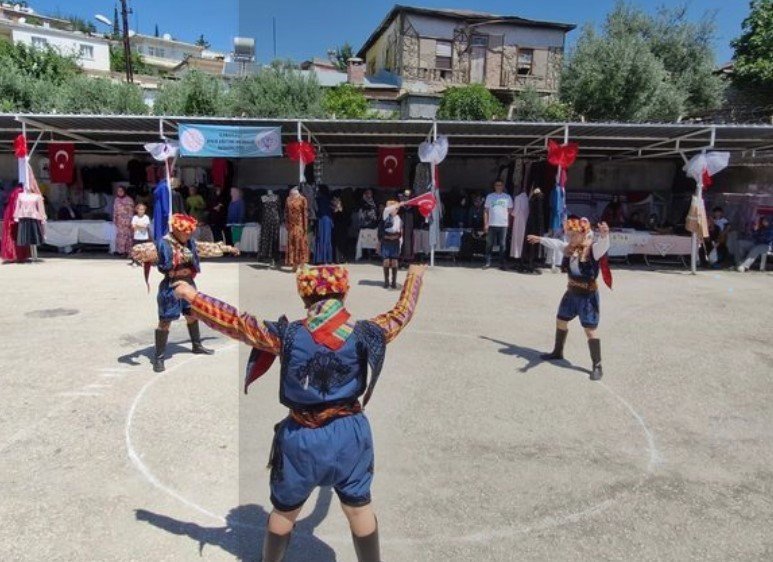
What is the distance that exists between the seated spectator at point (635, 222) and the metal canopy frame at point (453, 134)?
167 centimetres

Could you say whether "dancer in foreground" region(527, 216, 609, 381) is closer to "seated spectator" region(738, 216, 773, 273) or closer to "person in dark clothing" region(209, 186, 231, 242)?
"seated spectator" region(738, 216, 773, 273)

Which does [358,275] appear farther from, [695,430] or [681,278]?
[695,430]

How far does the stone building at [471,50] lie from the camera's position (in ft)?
108

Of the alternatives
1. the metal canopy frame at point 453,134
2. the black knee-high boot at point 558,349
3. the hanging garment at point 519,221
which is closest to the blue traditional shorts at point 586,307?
the black knee-high boot at point 558,349

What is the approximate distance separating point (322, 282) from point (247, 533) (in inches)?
65.4

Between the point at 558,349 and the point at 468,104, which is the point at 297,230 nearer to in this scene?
the point at 558,349

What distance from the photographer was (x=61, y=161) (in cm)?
1552

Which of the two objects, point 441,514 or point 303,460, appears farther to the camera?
point 441,514

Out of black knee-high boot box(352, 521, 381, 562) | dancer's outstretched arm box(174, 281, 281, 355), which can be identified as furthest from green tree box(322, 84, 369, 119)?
black knee-high boot box(352, 521, 381, 562)

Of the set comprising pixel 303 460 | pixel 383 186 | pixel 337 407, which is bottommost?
pixel 303 460

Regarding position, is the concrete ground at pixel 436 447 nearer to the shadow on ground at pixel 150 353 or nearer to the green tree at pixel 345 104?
the shadow on ground at pixel 150 353

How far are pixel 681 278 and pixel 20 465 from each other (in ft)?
42.5

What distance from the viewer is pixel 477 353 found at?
6973 millimetres

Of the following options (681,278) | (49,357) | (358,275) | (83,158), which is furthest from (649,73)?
(49,357)
